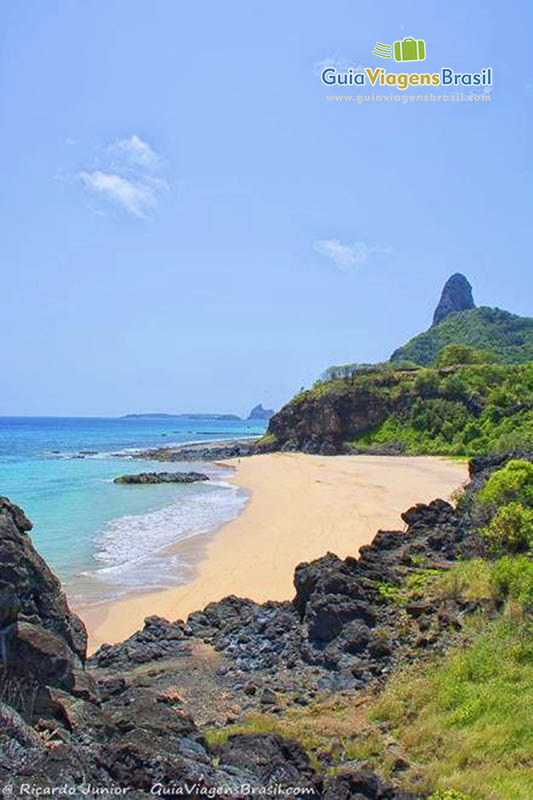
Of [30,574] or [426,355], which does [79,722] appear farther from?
[426,355]

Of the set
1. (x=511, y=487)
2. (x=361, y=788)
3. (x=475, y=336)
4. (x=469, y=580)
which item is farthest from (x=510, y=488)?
(x=475, y=336)

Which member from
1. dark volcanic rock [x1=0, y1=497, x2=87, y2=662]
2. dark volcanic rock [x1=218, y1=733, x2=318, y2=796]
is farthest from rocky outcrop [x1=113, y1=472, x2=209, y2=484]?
dark volcanic rock [x1=218, y1=733, x2=318, y2=796]

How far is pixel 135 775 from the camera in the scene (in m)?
6.02

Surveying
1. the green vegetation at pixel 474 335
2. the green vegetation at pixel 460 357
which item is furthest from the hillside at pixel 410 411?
the green vegetation at pixel 474 335

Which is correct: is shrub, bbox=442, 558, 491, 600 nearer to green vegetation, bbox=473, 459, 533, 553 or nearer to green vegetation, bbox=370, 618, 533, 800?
green vegetation, bbox=473, 459, 533, 553

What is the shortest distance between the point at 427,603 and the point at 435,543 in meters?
5.17

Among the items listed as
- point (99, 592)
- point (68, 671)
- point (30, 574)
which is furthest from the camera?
point (99, 592)

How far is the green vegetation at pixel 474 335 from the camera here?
496 ft

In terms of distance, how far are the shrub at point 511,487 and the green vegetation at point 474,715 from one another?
603cm

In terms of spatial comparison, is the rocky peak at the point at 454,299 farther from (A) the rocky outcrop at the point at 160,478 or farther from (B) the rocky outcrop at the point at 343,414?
(A) the rocky outcrop at the point at 160,478

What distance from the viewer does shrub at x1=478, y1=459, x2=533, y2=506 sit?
685 inches

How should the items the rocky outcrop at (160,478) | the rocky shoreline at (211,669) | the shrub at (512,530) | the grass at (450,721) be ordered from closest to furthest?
the rocky shoreline at (211,669)
the grass at (450,721)
the shrub at (512,530)
the rocky outcrop at (160,478)

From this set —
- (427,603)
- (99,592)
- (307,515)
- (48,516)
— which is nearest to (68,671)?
(427,603)

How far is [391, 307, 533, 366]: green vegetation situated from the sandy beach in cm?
9414
